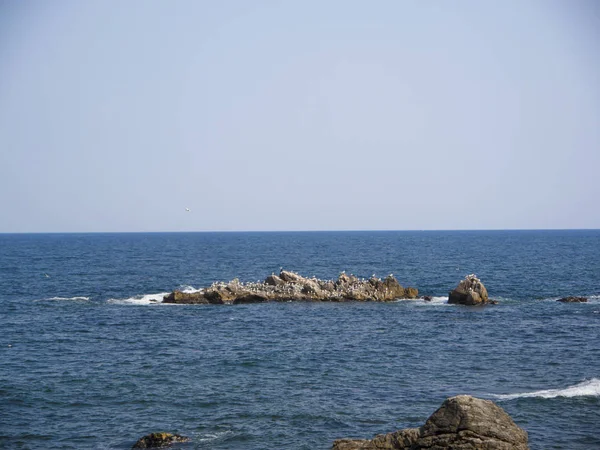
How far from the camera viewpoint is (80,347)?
4753 centimetres

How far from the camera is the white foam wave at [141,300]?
70062 millimetres

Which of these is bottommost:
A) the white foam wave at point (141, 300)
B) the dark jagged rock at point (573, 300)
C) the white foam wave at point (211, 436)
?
the white foam wave at point (211, 436)

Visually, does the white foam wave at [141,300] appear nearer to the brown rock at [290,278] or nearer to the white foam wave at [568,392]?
the brown rock at [290,278]

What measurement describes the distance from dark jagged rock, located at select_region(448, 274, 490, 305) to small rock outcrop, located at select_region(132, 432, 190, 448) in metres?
43.1

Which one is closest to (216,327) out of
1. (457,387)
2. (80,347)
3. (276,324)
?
(276,324)

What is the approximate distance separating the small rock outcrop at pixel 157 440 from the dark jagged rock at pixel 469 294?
43134 mm

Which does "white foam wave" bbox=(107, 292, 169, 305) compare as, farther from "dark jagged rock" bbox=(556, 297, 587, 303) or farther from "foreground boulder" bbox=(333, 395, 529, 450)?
"foreground boulder" bbox=(333, 395, 529, 450)

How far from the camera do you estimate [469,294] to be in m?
65.6

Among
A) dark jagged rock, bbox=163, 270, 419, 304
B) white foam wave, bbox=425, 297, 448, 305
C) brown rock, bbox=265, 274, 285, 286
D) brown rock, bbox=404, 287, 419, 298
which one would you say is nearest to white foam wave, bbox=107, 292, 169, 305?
dark jagged rock, bbox=163, 270, 419, 304

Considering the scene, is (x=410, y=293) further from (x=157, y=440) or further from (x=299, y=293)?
(x=157, y=440)

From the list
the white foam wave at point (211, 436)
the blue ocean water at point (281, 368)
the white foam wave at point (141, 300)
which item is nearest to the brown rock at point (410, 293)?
the blue ocean water at point (281, 368)

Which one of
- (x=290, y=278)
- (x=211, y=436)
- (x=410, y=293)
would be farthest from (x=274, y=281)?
(x=211, y=436)

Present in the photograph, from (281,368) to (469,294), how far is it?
30515mm

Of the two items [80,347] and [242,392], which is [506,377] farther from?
[80,347]
